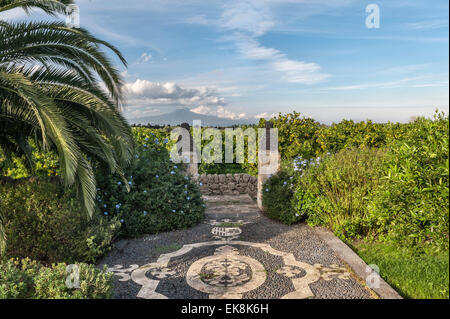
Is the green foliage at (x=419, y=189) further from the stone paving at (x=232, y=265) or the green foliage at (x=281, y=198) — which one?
the green foliage at (x=281, y=198)

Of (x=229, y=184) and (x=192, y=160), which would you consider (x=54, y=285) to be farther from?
(x=229, y=184)

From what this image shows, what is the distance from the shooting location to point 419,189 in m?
3.30

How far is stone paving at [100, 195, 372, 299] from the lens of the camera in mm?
3785

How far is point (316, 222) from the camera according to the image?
6.17m

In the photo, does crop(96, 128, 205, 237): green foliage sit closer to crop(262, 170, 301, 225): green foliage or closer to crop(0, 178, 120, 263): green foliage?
A: crop(0, 178, 120, 263): green foliage

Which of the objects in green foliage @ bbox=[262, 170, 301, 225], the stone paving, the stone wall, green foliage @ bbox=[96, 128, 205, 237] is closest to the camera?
the stone paving

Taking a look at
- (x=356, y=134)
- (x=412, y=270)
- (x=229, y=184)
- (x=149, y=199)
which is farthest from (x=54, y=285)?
(x=356, y=134)

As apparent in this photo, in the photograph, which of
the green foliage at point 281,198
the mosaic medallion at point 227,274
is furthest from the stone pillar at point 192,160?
the mosaic medallion at point 227,274

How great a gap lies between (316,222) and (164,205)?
109 inches

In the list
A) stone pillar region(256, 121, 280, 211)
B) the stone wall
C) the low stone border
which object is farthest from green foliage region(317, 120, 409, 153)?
the low stone border

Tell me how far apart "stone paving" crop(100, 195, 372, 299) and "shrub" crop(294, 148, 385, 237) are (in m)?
0.45

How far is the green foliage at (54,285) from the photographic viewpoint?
309 cm

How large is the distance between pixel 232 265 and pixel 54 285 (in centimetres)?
217

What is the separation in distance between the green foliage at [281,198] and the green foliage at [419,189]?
2769 millimetres
